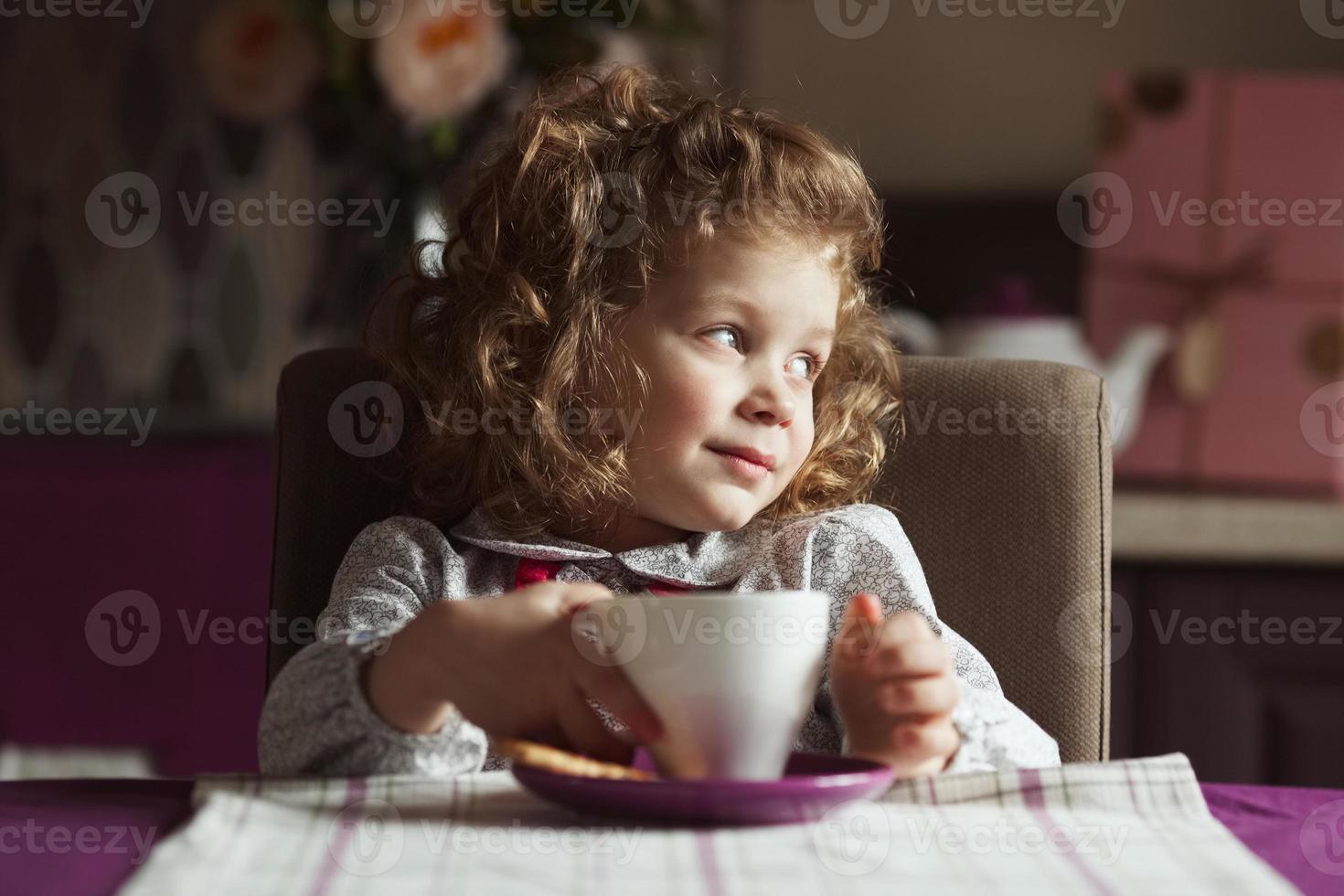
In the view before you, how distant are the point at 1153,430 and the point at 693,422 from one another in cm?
139

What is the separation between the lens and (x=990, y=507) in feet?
3.84

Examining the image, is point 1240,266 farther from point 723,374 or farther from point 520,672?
point 520,672

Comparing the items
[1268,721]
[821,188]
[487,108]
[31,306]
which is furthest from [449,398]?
[31,306]

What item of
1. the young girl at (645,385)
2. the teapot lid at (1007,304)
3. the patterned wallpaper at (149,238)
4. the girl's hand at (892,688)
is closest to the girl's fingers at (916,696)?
the girl's hand at (892,688)

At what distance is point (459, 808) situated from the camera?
29.0 inches

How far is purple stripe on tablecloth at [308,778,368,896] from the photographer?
0.60 meters

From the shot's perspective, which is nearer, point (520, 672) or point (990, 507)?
point (520, 672)

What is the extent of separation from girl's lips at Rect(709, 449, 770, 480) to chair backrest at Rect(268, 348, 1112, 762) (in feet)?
0.65

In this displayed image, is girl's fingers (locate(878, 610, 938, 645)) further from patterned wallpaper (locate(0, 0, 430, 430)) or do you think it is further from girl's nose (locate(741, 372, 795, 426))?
patterned wallpaper (locate(0, 0, 430, 430))

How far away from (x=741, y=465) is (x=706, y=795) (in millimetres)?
396

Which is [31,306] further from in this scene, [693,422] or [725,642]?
[725,642]

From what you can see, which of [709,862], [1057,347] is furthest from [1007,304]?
[709,862]

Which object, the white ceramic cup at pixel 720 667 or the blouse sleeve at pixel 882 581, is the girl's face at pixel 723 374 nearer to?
the blouse sleeve at pixel 882 581

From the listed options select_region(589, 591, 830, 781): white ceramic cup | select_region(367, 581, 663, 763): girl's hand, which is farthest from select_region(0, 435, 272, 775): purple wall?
select_region(589, 591, 830, 781): white ceramic cup
